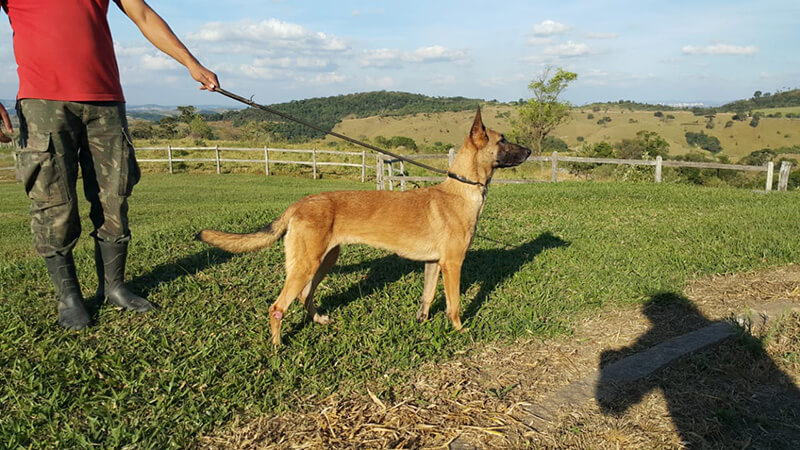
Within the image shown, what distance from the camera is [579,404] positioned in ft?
11.4

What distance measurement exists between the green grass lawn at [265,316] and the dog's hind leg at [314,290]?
0.44 feet

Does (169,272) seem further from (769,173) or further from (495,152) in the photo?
(769,173)

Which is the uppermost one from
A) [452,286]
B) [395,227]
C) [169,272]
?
[395,227]

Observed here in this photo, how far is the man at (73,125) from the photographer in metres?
3.92

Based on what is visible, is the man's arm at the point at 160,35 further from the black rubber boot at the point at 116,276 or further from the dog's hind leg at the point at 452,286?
the dog's hind leg at the point at 452,286

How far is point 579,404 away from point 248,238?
3.05m

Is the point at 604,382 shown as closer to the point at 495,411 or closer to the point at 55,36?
the point at 495,411

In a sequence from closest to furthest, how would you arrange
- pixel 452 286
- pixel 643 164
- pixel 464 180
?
pixel 452 286
pixel 464 180
pixel 643 164

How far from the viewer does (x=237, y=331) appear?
4.49m

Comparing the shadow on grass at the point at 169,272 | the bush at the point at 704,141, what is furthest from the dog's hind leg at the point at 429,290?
the bush at the point at 704,141

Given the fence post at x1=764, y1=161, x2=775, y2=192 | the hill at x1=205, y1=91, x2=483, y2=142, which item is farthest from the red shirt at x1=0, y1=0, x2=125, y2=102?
the hill at x1=205, y1=91, x2=483, y2=142

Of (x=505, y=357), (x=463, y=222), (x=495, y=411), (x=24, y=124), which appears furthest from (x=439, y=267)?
(x=24, y=124)

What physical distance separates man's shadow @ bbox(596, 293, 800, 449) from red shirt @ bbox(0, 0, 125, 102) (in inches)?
194

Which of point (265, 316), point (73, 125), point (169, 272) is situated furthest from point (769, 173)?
point (73, 125)
